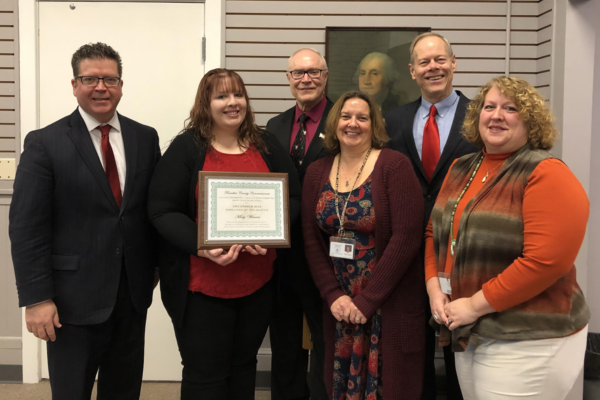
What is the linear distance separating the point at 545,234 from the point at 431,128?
1.01m

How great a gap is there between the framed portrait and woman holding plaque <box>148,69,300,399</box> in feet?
4.72

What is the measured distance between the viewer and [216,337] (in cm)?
192

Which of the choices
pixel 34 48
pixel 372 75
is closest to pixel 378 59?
pixel 372 75

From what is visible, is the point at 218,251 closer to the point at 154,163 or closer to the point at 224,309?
the point at 224,309

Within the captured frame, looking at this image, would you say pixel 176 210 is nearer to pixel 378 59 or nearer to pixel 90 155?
pixel 90 155

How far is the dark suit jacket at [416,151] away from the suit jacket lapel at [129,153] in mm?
1372

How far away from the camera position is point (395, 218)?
1884 millimetres

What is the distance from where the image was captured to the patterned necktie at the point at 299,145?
7.86 ft

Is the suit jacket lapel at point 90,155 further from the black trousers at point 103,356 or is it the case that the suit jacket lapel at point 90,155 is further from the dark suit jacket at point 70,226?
the black trousers at point 103,356

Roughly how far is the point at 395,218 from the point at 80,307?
1453mm

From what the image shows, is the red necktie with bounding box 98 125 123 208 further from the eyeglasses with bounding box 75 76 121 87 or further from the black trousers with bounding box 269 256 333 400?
the black trousers with bounding box 269 256 333 400

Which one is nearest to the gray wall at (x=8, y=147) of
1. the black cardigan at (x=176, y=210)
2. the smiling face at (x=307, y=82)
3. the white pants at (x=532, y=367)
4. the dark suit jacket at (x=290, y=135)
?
the black cardigan at (x=176, y=210)

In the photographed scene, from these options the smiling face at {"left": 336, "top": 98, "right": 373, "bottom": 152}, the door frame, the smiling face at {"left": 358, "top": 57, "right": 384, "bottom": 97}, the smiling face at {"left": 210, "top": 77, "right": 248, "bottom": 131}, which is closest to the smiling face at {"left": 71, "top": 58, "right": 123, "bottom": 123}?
the smiling face at {"left": 210, "top": 77, "right": 248, "bottom": 131}

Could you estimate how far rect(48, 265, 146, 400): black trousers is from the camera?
6.05ft
